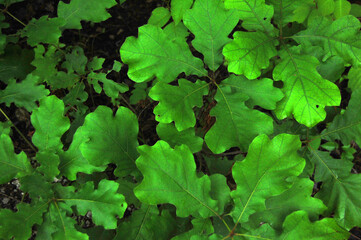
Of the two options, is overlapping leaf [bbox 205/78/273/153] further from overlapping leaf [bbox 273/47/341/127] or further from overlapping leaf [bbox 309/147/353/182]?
overlapping leaf [bbox 309/147/353/182]

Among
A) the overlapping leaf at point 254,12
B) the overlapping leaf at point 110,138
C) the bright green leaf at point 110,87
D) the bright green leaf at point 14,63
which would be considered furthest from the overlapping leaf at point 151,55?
the bright green leaf at point 14,63

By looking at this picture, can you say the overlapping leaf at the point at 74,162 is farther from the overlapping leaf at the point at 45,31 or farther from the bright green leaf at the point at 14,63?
the bright green leaf at the point at 14,63

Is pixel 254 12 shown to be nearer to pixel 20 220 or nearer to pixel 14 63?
pixel 20 220

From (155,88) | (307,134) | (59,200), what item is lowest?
(59,200)

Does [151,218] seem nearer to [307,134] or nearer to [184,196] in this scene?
[184,196]

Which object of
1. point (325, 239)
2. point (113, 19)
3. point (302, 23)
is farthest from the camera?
point (113, 19)

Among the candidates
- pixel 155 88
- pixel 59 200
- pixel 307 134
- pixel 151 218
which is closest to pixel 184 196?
pixel 151 218

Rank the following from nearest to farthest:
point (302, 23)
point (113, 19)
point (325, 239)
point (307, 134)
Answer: point (325, 239)
point (307, 134)
point (302, 23)
point (113, 19)
